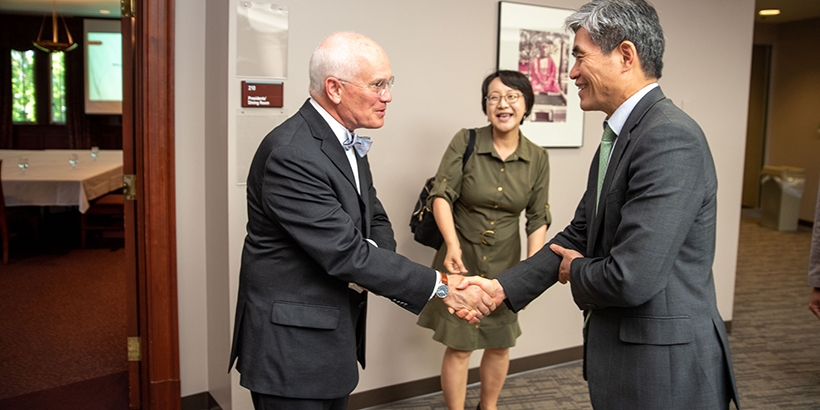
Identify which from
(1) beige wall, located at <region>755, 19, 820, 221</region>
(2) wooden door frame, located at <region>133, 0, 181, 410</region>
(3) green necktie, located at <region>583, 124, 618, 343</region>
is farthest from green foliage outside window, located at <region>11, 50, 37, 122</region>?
(1) beige wall, located at <region>755, 19, 820, 221</region>

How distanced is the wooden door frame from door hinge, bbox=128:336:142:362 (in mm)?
59

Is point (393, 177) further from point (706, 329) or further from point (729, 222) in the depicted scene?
point (729, 222)

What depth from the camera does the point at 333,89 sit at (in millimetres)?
1827

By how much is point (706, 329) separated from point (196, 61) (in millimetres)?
2468

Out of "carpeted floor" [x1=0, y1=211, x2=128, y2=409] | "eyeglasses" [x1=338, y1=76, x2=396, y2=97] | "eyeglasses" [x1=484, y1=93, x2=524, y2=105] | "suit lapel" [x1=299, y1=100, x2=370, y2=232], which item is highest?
"eyeglasses" [x1=484, y1=93, x2=524, y2=105]

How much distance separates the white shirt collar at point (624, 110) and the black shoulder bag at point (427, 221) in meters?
1.15

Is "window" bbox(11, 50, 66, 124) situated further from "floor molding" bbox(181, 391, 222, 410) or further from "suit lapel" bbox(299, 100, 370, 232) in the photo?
"suit lapel" bbox(299, 100, 370, 232)

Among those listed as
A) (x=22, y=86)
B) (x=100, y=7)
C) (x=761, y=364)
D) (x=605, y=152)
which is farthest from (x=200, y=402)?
(x=22, y=86)

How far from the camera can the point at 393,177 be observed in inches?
125

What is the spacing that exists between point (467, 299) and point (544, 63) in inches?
74.3

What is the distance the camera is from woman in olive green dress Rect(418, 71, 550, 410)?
9.05 feet

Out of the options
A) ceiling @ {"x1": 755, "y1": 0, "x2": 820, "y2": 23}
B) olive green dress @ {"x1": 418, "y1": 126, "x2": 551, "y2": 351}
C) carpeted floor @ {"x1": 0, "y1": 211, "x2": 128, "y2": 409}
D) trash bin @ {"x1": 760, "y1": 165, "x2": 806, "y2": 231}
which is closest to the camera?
olive green dress @ {"x1": 418, "y1": 126, "x2": 551, "y2": 351}

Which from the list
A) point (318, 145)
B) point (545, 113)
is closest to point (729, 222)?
point (545, 113)

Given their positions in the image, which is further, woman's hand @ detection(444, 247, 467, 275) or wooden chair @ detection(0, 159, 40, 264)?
wooden chair @ detection(0, 159, 40, 264)
